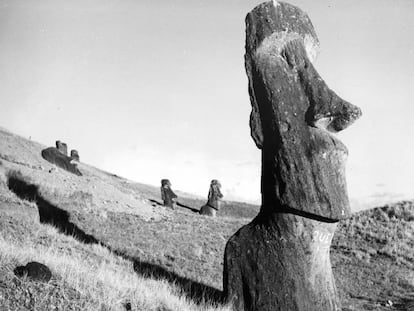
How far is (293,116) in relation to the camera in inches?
313

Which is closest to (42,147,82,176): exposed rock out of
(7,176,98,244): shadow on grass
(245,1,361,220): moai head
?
(7,176,98,244): shadow on grass

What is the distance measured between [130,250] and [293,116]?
7.31 m

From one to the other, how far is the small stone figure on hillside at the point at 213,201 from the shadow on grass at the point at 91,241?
12.7 metres

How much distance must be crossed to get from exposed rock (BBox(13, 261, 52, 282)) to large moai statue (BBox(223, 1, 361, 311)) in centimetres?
333

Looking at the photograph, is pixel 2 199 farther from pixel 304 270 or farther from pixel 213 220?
pixel 213 220

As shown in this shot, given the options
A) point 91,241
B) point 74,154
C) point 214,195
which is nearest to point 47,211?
point 91,241

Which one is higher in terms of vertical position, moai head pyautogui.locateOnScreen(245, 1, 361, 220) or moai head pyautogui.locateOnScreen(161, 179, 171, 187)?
moai head pyautogui.locateOnScreen(245, 1, 361, 220)

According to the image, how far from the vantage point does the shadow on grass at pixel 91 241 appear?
9312 millimetres

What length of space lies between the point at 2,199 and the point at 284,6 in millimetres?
9274

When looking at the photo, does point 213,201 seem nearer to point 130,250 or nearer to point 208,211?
point 208,211

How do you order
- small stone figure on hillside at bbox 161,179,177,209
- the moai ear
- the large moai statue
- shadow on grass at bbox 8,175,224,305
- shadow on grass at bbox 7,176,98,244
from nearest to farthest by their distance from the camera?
the large moai statue, the moai ear, shadow on grass at bbox 8,175,224,305, shadow on grass at bbox 7,176,98,244, small stone figure on hillside at bbox 161,179,177,209

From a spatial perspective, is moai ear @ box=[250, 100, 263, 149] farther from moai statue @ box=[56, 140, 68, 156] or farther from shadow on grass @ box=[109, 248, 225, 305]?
moai statue @ box=[56, 140, 68, 156]

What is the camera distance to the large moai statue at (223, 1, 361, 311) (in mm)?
7543

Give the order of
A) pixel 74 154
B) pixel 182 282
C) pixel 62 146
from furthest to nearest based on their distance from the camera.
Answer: pixel 74 154 < pixel 62 146 < pixel 182 282
